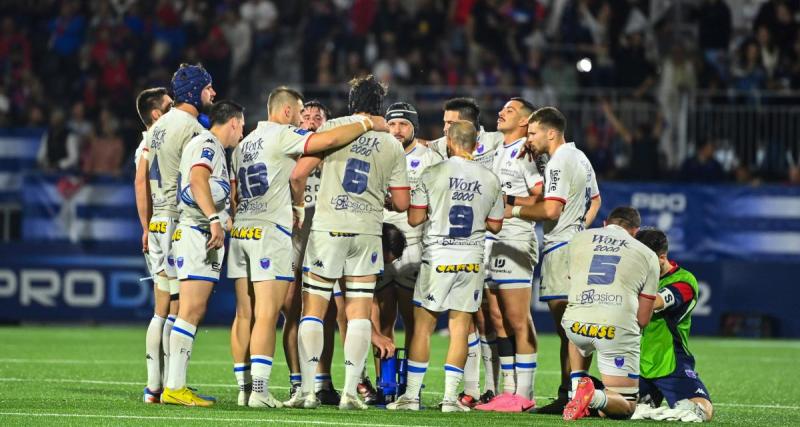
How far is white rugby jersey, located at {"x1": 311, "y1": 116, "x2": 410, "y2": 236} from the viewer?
1041cm

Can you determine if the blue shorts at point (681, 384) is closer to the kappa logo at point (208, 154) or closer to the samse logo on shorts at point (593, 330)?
the samse logo on shorts at point (593, 330)

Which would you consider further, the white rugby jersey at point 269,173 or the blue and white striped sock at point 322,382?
the blue and white striped sock at point 322,382

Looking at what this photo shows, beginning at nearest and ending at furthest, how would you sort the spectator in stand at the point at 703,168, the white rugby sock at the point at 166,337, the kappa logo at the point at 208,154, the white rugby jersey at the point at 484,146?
the kappa logo at the point at 208,154 < the white rugby sock at the point at 166,337 < the white rugby jersey at the point at 484,146 < the spectator in stand at the point at 703,168

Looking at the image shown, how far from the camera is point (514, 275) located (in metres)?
11.2

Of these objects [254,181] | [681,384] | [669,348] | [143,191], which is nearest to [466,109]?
[254,181]

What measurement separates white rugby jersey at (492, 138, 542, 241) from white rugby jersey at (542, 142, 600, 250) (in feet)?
0.68

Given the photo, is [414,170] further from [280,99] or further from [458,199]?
[280,99]

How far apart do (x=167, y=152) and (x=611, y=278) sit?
3725mm

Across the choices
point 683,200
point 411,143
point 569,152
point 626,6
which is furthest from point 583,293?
point 626,6

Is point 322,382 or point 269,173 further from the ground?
point 269,173

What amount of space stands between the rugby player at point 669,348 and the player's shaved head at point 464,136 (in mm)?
1566

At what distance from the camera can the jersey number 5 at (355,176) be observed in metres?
10.4

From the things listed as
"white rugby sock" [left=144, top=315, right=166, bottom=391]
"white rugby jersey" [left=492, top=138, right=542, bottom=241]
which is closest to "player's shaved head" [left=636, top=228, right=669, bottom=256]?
"white rugby jersey" [left=492, top=138, right=542, bottom=241]

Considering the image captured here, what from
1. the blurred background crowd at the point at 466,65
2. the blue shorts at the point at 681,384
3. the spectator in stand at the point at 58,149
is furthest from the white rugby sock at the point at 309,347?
the spectator in stand at the point at 58,149
